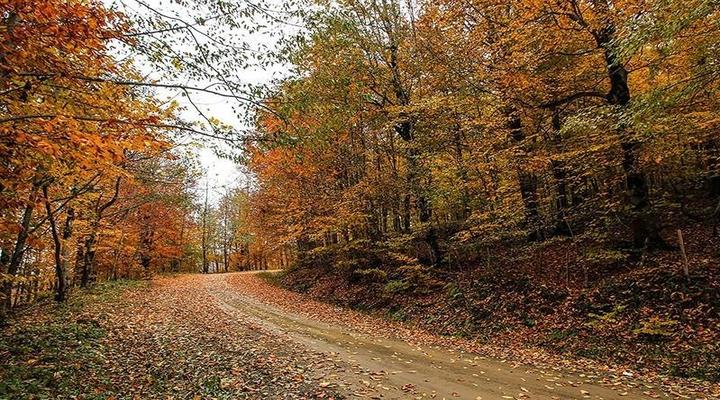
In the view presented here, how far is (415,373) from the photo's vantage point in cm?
727

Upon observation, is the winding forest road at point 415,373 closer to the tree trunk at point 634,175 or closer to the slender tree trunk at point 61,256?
the tree trunk at point 634,175

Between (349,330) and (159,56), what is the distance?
867 centimetres

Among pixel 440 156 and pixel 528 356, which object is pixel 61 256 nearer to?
pixel 440 156

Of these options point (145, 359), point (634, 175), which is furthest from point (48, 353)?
point (634, 175)

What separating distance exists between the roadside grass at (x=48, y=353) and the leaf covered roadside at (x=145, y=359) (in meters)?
0.01

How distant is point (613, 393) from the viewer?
610 cm

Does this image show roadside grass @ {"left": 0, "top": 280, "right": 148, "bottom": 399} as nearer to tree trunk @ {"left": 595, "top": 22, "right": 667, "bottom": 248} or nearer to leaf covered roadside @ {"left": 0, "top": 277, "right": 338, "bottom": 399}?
leaf covered roadside @ {"left": 0, "top": 277, "right": 338, "bottom": 399}

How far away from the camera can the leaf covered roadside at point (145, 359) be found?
20.5 feet

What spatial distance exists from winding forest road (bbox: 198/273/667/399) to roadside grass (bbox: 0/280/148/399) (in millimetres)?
3969

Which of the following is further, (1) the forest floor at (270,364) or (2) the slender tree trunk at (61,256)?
(2) the slender tree trunk at (61,256)

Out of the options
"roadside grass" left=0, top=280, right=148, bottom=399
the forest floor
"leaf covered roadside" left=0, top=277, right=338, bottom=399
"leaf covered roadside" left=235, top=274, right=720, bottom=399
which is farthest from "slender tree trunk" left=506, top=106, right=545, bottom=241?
"roadside grass" left=0, top=280, right=148, bottom=399

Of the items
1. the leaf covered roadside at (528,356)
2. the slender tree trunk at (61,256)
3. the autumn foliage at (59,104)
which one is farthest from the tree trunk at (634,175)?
the slender tree trunk at (61,256)

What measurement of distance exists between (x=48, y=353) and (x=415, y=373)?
697 centimetres

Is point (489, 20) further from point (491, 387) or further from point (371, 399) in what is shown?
point (371, 399)
